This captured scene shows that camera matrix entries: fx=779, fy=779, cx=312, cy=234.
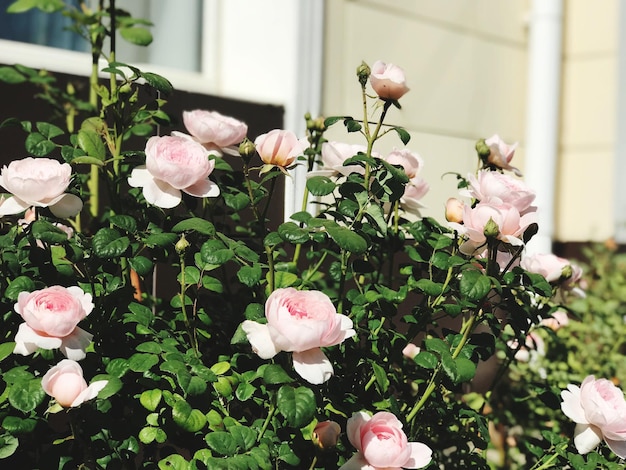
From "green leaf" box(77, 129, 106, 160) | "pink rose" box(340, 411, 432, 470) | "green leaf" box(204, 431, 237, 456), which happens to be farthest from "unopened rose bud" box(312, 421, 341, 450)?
"green leaf" box(77, 129, 106, 160)

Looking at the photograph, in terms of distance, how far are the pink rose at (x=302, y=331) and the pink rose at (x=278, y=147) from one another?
1.14ft

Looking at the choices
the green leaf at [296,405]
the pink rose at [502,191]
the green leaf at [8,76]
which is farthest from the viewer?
the green leaf at [8,76]

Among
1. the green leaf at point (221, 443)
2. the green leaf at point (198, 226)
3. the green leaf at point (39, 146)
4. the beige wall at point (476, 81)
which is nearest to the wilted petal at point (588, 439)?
the green leaf at point (221, 443)

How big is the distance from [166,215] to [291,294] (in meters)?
0.41

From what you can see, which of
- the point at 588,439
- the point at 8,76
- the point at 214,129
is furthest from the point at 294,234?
the point at 8,76

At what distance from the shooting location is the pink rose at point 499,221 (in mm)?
1237

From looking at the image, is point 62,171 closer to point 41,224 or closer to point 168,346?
point 41,224

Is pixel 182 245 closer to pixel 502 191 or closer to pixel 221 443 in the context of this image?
pixel 221 443

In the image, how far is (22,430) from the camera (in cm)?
117

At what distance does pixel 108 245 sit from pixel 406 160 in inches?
23.6

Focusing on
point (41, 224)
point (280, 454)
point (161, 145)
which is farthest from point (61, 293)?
point (280, 454)

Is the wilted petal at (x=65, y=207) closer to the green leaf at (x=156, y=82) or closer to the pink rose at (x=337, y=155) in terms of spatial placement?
the green leaf at (x=156, y=82)

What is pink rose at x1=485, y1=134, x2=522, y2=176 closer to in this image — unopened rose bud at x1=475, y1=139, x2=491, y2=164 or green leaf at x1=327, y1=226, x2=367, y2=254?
unopened rose bud at x1=475, y1=139, x2=491, y2=164

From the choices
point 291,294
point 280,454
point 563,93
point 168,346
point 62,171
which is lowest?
point 280,454
